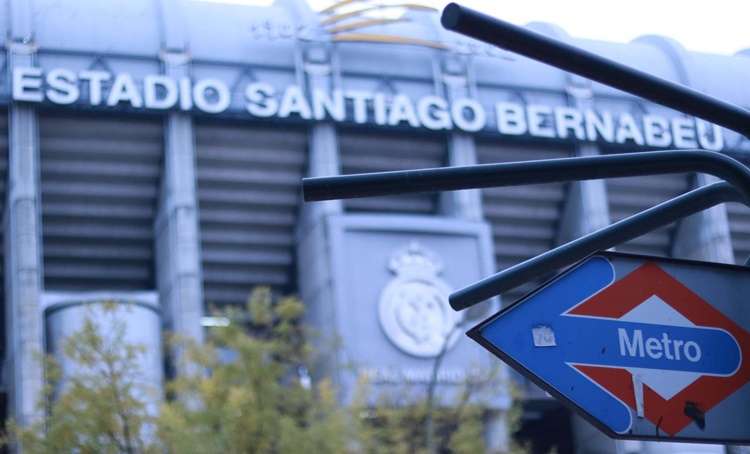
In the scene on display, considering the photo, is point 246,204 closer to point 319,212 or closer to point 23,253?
point 319,212

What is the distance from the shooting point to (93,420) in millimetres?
29094

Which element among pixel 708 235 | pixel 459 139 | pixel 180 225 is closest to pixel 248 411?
pixel 180 225

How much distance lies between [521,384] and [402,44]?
1360cm

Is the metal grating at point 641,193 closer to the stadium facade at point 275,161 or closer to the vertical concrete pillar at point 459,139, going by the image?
the stadium facade at point 275,161

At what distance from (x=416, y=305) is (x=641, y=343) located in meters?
44.2

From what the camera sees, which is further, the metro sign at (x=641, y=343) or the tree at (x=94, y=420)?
the tree at (x=94, y=420)

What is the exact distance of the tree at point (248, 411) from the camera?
29000 millimetres

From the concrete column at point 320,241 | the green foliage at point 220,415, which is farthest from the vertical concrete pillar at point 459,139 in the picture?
the green foliage at point 220,415

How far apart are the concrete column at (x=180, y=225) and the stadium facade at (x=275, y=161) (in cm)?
8

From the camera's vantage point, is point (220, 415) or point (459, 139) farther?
point (459, 139)

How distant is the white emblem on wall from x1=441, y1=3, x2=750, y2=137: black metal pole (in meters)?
43.2

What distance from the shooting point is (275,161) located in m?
50.8

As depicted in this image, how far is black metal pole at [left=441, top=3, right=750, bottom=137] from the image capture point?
13.0ft

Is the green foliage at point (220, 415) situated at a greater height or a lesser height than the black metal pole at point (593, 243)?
greater
